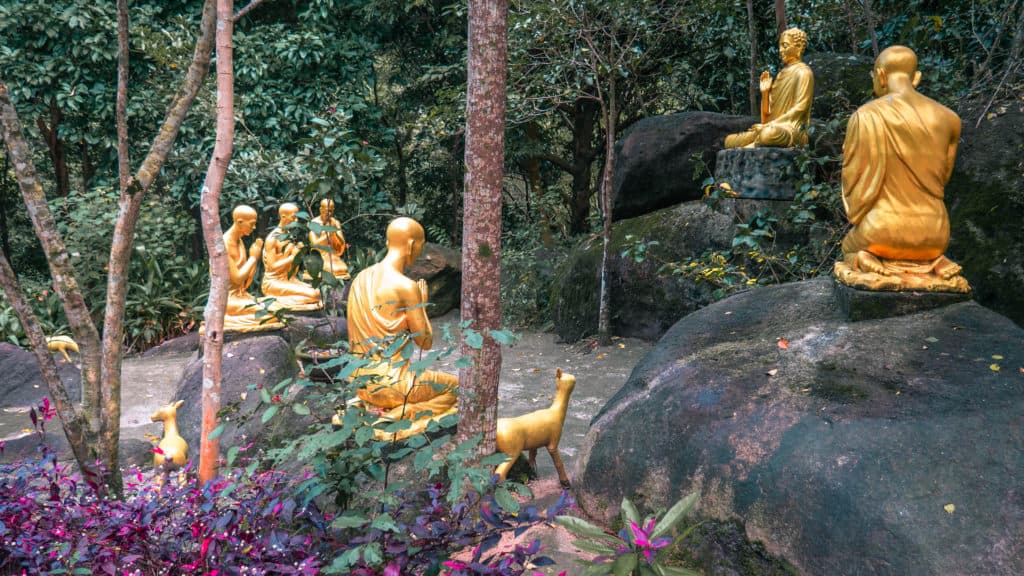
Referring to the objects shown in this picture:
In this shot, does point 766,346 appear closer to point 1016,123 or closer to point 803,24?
point 1016,123

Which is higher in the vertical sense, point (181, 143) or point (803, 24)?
point (803, 24)

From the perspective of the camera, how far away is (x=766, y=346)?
12.0ft

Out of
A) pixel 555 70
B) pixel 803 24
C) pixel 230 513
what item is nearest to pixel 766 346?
pixel 230 513

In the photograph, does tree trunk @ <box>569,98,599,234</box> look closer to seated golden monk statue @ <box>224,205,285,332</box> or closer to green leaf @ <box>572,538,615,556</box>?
seated golden monk statue @ <box>224,205,285,332</box>

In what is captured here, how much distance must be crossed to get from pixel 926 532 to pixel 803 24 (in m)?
8.86

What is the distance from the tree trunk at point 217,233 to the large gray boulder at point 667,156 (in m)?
6.28

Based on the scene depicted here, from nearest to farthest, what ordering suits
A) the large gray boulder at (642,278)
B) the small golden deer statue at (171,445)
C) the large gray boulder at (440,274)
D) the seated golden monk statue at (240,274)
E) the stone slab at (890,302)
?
the stone slab at (890,302), the small golden deer statue at (171,445), the seated golden monk statue at (240,274), the large gray boulder at (642,278), the large gray boulder at (440,274)

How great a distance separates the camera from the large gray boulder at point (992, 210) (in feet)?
16.7

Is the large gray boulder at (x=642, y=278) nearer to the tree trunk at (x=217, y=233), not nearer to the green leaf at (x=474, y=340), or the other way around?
the tree trunk at (x=217, y=233)

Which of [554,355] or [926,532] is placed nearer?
[926,532]

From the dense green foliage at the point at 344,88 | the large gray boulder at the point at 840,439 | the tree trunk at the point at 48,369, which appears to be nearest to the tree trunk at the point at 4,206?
the dense green foliage at the point at 344,88

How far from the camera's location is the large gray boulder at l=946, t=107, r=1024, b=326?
5.08 meters

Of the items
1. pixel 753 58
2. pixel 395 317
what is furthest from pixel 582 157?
pixel 395 317

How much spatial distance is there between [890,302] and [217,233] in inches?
138
